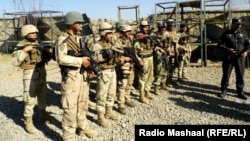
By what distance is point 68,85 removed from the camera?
15.0 ft

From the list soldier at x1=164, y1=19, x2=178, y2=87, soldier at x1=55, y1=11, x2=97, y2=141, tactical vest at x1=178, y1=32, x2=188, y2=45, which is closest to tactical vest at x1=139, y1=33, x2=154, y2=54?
soldier at x1=164, y1=19, x2=178, y2=87

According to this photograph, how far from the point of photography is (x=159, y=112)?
21.3 feet

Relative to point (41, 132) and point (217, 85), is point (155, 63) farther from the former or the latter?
point (41, 132)

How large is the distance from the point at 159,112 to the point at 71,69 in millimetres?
2590

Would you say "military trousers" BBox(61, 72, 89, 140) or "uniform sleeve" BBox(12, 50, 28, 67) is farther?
"uniform sleeve" BBox(12, 50, 28, 67)

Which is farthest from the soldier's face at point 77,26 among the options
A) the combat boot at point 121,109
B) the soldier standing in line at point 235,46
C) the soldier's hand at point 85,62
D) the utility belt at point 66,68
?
the soldier standing in line at point 235,46

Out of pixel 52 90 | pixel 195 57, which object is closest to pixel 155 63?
pixel 52 90

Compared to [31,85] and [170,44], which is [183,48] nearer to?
[170,44]

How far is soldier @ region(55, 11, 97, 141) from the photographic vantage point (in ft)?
14.4

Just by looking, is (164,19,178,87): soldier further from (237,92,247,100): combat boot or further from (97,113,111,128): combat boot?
(97,113,111,128): combat boot

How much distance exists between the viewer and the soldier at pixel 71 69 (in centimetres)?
440

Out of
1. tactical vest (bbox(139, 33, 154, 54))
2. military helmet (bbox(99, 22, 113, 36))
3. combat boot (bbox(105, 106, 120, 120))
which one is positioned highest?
military helmet (bbox(99, 22, 113, 36))

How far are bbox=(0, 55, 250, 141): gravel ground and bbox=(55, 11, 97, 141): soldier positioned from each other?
648 millimetres

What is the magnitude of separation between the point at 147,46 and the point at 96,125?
216 centimetres
